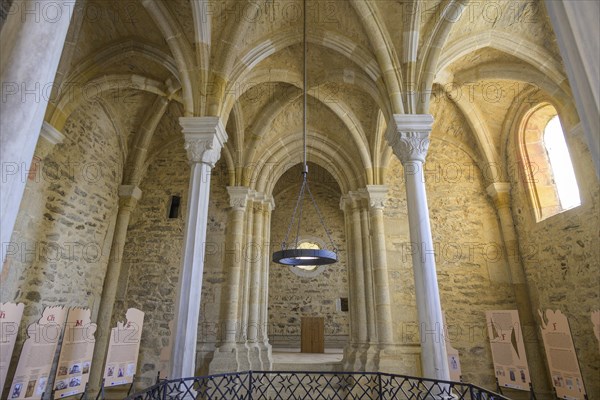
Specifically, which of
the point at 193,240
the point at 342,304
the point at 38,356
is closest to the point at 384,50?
the point at 193,240

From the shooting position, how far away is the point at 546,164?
Result: 6.98 metres

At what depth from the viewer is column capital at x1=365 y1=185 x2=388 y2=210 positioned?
25.6 ft

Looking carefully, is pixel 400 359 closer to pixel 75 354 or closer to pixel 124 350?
pixel 124 350

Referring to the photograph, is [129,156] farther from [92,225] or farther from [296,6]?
[296,6]

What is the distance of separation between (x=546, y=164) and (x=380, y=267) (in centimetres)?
386

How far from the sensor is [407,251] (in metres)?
7.67

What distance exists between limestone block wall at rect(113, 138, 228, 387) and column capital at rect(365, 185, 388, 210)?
332 centimetres

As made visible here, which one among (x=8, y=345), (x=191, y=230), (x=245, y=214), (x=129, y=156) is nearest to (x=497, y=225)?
(x=245, y=214)

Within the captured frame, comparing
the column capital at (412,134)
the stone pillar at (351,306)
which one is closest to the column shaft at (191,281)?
the column capital at (412,134)

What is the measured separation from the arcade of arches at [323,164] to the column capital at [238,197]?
52 mm

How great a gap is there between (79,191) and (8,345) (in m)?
2.72

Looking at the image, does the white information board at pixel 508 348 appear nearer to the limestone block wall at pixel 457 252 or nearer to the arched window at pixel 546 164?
the limestone block wall at pixel 457 252

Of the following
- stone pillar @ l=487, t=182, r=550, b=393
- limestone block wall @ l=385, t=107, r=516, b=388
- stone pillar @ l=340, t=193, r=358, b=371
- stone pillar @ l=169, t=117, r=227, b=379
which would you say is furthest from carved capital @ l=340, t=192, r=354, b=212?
stone pillar @ l=169, t=117, r=227, b=379

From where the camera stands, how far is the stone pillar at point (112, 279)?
642 cm
